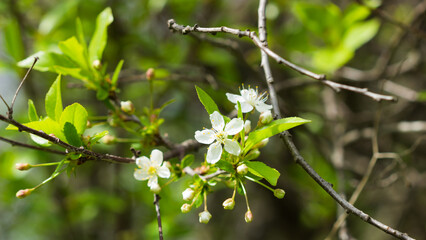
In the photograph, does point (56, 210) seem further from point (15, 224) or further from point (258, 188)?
point (258, 188)

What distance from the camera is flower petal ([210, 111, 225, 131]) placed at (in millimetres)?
1149

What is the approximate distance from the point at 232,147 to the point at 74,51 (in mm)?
790

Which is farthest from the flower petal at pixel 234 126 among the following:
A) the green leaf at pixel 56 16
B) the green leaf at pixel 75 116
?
the green leaf at pixel 56 16

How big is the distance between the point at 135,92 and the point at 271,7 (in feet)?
4.22

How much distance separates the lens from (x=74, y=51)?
150cm

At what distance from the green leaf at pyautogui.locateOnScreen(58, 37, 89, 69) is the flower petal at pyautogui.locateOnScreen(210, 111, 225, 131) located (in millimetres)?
665

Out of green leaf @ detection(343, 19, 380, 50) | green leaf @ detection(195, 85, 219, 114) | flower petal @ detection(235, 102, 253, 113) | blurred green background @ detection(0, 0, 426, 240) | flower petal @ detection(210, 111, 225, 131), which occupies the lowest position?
blurred green background @ detection(0, 0, 426, 240)

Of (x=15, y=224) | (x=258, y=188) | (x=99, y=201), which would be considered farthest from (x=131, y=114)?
(x=15, y=224)

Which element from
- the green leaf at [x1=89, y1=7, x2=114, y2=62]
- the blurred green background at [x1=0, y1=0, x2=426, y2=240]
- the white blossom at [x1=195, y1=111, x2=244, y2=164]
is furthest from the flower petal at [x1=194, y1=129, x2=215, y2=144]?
the blurred green background at [x1=0, y1=0, x2=426, y2=240]

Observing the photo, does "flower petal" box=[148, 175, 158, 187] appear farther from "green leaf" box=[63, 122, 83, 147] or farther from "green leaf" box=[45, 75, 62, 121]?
"green leaf" box=[45, 75, 62, 121]

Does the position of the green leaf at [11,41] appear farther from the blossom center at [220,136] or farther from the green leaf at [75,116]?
the blossom center at [220,136]

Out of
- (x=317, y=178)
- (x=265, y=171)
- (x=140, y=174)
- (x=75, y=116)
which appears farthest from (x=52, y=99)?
(x=317, y=178)

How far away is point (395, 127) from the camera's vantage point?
239 centimetres

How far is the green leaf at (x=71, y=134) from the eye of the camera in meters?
1.12
